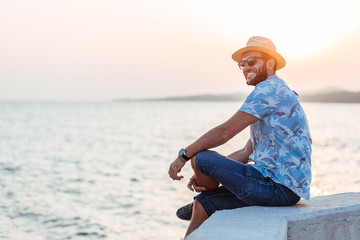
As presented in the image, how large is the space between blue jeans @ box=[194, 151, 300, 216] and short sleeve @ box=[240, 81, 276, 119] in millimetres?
427

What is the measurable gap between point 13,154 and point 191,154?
27.0 metres

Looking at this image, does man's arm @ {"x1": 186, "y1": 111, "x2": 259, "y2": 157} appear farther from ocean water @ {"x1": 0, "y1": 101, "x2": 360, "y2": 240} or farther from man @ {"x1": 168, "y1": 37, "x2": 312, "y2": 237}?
ocean water @ {"x1": 0, "y1": 101, "x2": 360, "y2": 240}

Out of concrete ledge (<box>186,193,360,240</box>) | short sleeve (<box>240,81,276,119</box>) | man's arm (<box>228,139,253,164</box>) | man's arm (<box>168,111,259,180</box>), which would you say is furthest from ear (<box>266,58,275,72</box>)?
concrete ledge (<box>186,193,360,240</box>)

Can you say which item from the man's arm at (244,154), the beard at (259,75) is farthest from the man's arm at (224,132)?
the man's arm at (244,154)

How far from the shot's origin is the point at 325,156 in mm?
25641

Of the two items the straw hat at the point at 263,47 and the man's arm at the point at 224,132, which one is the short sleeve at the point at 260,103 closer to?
the man's arm at the point at 224,132

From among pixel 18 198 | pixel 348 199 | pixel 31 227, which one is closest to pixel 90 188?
pixel 18 198

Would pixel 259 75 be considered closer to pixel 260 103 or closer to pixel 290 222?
pixel 260 103

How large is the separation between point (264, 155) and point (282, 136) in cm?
21

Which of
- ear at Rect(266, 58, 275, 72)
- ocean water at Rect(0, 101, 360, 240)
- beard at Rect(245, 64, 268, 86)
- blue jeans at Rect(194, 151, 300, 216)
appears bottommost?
ocean water at Rect(0, 101, 360, 240)

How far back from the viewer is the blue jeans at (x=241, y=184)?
11.5 ft

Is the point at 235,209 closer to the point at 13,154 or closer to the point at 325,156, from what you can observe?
the point at 325,156

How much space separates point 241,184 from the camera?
3.51 m

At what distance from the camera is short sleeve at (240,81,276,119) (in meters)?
3.42
